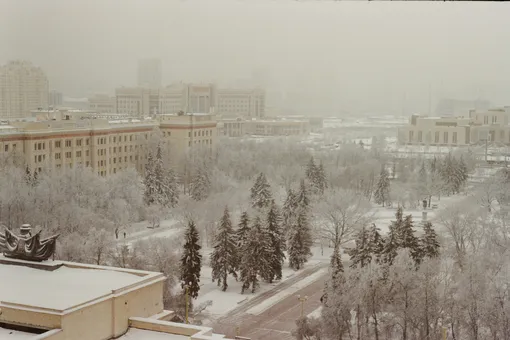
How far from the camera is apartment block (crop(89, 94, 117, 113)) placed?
24.4 m

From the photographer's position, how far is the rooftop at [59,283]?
3.69 meters

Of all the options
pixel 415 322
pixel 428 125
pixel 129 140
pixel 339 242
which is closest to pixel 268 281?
pixel 339 242

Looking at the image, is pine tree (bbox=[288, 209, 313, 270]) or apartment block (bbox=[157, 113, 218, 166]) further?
apartment block (bbox=[157, 113, 218, 166])

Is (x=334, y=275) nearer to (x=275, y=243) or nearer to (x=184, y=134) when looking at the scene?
(x=275, y=243)

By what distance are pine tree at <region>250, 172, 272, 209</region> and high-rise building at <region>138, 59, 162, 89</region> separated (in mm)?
10721

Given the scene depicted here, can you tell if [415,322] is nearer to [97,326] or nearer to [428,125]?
[97,326]

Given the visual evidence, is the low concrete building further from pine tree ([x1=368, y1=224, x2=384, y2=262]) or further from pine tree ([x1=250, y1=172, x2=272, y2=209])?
pine tree ([x1=250, y1=172, x2=272, y2=209])

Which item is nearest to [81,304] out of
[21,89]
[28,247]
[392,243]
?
[28,247]

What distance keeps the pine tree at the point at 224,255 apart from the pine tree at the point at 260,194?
375cm

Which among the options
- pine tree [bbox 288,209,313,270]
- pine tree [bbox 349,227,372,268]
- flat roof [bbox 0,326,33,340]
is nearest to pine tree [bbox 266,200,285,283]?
pine tree [bbox 288,209,313,270]

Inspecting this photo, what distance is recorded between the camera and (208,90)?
2664cm

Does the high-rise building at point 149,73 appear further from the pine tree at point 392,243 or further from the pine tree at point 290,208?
the pine tree at point 392,243

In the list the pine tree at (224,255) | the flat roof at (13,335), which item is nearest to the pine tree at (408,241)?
the pine tree at (224,255)

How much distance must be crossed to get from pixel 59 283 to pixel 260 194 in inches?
360
